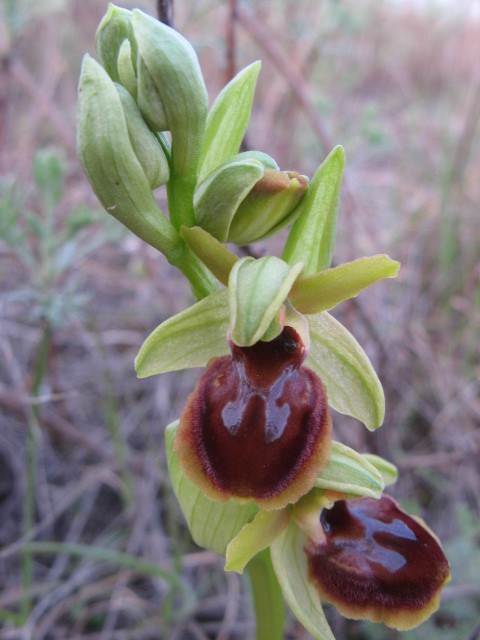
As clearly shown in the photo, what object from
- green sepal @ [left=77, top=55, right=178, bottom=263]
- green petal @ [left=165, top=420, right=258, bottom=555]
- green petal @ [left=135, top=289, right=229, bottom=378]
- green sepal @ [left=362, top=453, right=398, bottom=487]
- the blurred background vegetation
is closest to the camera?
green sepal @ [left=77, top=55, right=178, bottom=263]

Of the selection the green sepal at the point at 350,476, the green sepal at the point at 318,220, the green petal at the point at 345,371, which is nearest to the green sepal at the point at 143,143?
the green sepal at the point at 318,220

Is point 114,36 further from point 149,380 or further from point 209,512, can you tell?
point 149,380

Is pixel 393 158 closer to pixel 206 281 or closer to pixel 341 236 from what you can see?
pixel 341 236

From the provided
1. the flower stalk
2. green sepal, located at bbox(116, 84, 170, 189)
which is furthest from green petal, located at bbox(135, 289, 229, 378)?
green sepal, located at bbox(116, 84, 170, 189)

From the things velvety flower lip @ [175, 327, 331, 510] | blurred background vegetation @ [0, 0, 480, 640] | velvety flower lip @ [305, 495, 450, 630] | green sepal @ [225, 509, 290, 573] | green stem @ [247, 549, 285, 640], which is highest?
velvety flower lip @ [175, 327, 331, 510]

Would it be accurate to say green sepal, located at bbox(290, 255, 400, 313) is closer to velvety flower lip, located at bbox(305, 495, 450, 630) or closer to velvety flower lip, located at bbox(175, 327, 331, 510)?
velvety flower lip, located at bbox(175, 327, 331, 510)

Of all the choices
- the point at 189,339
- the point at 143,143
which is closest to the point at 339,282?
the point at 189,339

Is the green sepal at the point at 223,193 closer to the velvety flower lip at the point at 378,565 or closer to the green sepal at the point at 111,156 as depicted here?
the green sepal at the point at 111,156

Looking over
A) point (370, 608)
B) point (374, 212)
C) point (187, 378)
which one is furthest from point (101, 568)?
point (374, 212)
